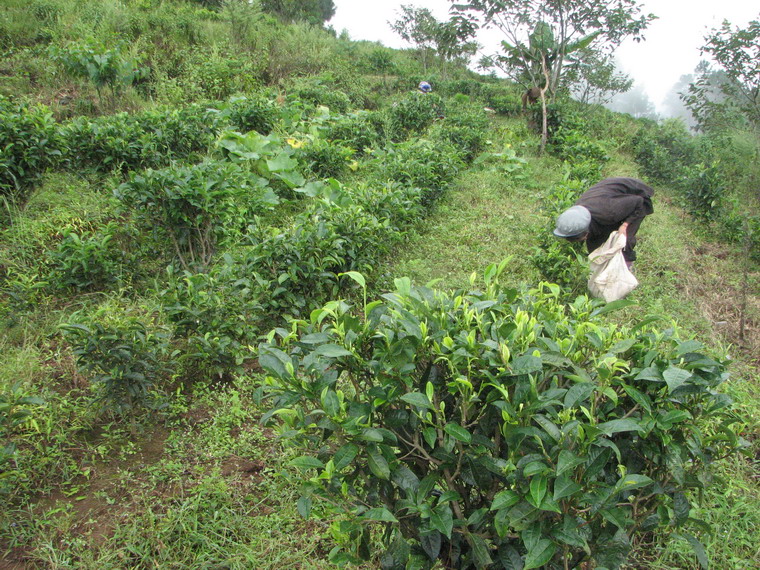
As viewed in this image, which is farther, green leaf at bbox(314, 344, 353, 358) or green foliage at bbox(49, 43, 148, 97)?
green foliage at bbox(49, 43, 148, 97)

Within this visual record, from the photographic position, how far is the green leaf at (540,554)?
1242 mm

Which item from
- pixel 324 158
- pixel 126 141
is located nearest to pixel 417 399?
pixel 126 141

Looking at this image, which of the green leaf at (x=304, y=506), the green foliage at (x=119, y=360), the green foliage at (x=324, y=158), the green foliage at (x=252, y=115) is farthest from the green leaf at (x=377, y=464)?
→ the green foliage at (x=252, y=115)

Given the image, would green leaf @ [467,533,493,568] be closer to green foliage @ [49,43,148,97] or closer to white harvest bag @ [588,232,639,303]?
white harvest bag @ [588,232,639,303]

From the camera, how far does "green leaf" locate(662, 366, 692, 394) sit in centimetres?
123

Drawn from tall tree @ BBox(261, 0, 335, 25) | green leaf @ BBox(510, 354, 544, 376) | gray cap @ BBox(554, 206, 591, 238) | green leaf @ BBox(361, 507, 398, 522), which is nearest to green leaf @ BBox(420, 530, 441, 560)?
green leaf @ BBox(361, 507, 398, 522)

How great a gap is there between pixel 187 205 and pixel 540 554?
3.36m

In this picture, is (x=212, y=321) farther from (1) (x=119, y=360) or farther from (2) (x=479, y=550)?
(2) (x=479, y=550)

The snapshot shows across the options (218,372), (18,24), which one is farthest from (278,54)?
(218,372)

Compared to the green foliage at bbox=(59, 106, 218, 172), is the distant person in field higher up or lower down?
higher up

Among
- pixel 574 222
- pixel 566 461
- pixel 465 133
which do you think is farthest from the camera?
pixel 465 133

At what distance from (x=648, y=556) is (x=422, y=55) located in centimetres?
1569

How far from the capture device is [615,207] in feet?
13.6

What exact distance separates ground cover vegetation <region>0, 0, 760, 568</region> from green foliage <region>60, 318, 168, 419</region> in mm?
17
